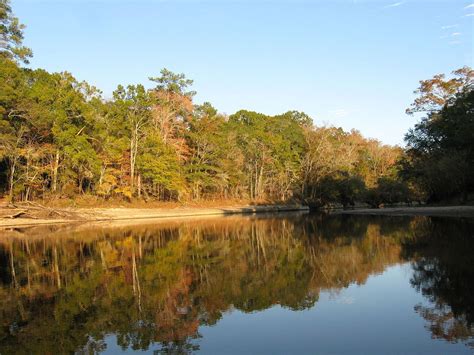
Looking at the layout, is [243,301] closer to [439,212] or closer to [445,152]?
[439,212]

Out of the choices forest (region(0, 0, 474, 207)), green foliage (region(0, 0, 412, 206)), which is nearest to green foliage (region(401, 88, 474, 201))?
forest (region(0, 0, 474, 207))

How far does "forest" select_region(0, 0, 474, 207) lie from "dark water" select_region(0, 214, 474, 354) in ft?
89.2

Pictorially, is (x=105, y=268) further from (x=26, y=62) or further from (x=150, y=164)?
(x=150, y=164)

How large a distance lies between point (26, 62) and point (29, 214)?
15.2 metres

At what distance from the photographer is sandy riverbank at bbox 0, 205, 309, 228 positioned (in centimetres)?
3541

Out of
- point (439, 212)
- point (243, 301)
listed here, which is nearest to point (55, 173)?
point (243, 301)

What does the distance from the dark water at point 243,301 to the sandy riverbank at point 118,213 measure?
66.4ft

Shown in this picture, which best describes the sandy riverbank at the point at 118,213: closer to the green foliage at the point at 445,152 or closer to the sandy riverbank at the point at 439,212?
the sandy riverbank at the point at 439,212

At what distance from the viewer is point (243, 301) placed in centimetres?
913

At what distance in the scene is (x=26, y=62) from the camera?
4009 cm

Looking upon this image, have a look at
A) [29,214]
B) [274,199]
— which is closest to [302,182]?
[274,199]

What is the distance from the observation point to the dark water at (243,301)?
661cm

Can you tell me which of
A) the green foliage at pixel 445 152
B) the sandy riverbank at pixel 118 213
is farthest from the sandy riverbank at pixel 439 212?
the sandy riverbank at pixel 118 213

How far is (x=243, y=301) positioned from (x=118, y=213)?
123 feet
